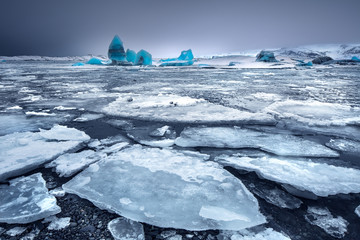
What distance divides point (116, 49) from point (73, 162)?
22.1 metres

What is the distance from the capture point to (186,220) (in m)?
0.89

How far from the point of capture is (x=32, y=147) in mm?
1593

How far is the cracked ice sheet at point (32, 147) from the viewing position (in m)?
1.31

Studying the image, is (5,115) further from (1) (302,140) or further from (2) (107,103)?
(1) (302,140)

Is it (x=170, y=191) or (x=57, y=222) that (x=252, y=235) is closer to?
(x=170, y=191)

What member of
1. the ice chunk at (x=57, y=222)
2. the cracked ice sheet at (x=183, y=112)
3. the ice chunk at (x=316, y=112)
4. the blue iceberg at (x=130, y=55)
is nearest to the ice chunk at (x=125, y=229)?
the ice chunk at (x=57, y=222)

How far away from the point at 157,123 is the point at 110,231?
153 centimetres

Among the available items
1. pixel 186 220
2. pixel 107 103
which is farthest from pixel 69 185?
pixel 107 103

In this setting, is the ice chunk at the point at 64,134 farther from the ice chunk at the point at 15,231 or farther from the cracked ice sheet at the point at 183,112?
the ice chunk at the point at 15,231

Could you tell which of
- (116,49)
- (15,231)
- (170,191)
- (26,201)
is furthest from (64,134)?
(116,49)

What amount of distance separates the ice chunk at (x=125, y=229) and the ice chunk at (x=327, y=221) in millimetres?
758

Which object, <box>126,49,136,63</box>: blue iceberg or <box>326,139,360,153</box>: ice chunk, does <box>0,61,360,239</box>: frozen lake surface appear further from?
<box>126,49,136,63</box>: blue iceberg

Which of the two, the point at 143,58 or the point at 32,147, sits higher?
the point at 143,58

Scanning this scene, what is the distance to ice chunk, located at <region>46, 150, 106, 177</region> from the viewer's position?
4.21ft
